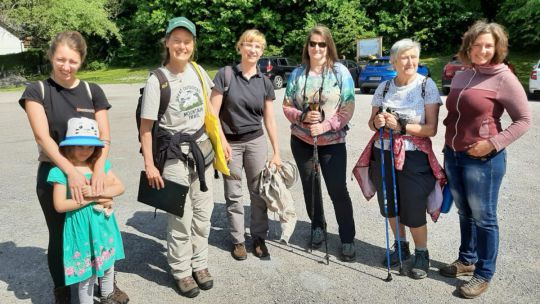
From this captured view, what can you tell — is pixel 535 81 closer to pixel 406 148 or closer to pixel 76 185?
pixel 406 148

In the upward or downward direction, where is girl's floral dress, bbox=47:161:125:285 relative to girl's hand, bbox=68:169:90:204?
downward

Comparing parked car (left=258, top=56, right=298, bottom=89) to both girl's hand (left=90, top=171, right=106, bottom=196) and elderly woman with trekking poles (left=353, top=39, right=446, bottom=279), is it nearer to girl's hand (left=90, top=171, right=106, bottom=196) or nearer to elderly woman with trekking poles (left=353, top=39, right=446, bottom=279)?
elderly woman with trekking poles (left=353, top=39, right=446, bottom=279)

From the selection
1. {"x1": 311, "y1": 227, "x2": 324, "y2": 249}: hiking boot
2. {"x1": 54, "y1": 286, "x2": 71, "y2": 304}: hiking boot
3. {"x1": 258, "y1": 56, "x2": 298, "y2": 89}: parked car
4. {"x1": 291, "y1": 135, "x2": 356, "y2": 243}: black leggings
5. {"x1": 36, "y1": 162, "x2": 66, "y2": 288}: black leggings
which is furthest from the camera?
{"x1": 258, "y1": 56, "x2": 298, "y2": 89}: parked car

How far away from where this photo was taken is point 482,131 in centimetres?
294

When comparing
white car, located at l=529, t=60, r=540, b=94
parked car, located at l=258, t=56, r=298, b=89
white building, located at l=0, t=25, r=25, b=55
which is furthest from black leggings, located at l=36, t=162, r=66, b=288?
white building, located at l=0, t=25, r=25, b=55

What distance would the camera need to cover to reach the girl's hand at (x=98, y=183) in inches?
108

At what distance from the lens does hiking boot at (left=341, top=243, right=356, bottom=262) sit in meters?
3.70

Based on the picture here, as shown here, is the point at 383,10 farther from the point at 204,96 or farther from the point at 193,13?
the point at 204,96

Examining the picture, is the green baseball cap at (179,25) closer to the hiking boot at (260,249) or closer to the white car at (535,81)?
the hiking boot at (260,249)

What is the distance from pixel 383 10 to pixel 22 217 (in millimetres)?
28048

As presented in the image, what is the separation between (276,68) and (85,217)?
1858 cm

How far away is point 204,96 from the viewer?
325 centimetres

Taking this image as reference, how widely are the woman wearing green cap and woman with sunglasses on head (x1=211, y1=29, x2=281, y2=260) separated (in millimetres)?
254

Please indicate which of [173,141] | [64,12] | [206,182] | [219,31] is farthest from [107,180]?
[219,31]
